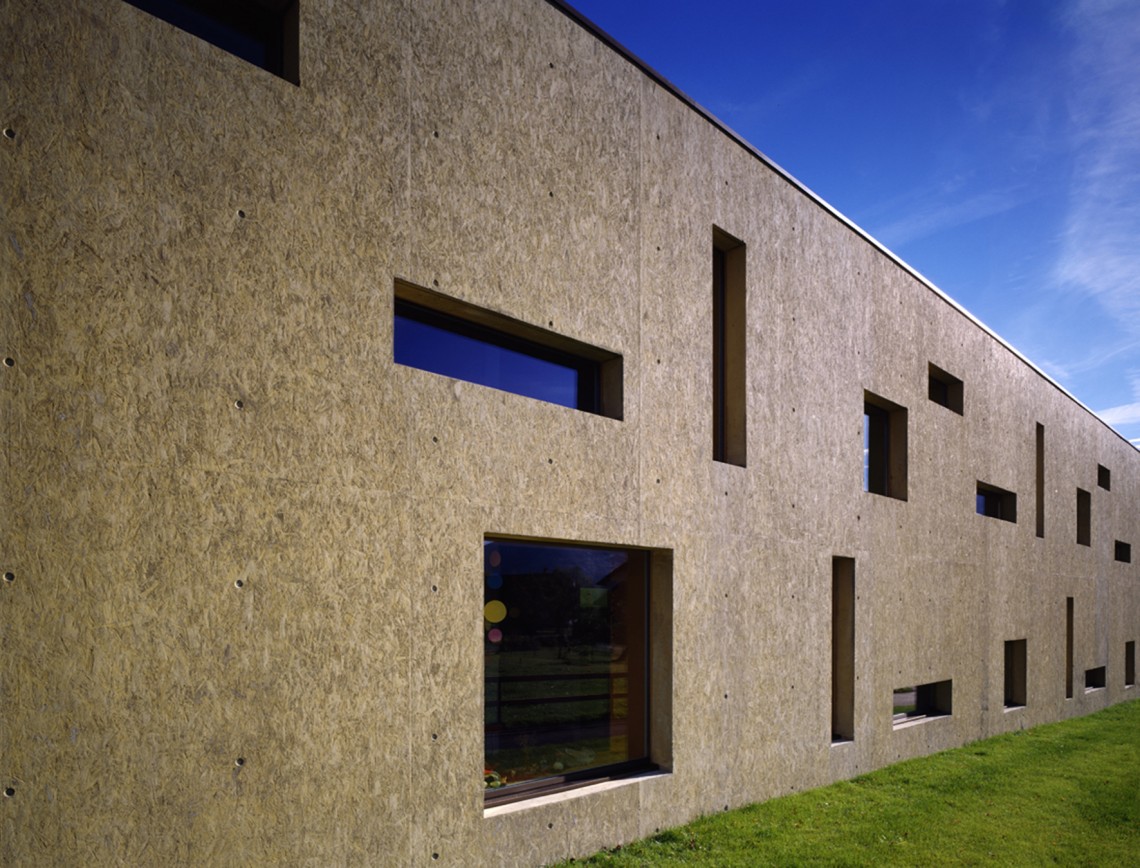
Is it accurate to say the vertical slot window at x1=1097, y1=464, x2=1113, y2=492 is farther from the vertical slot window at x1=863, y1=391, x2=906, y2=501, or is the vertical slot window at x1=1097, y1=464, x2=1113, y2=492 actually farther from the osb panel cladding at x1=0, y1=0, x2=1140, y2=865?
the osb panel cladding at x1=0, y1=0, x2=1140, y2=865

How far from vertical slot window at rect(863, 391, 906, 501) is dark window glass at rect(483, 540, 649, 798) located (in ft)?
17.4

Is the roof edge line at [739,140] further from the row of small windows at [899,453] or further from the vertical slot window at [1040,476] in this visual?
the vertical slot window at [1040,476]

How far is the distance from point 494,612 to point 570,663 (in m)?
0.99

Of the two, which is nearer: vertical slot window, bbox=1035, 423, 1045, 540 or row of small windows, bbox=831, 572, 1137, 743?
row of small windows, bbox=831, 572, 1137, 743

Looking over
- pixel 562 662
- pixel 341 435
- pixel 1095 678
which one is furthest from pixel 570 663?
pixel 1095 678

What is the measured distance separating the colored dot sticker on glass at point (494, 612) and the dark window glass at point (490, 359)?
1.52 metres

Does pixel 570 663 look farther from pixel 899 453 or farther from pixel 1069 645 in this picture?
pixel 1069 645

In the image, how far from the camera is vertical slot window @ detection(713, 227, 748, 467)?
8.18 m

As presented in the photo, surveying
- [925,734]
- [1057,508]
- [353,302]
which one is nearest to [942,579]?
[925,734]

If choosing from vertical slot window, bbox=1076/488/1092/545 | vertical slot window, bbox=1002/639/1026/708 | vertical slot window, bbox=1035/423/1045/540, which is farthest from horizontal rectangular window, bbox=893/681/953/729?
vertical slot window, bbox=1076/488/1092/545

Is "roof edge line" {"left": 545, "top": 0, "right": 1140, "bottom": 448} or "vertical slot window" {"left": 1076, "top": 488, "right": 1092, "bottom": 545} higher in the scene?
"roof edge line" {"left": 545, "top": 0, "right": 1140, "bottom": 448}

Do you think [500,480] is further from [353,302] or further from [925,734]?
[925,734]

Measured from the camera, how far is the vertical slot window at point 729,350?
8180 millimetres

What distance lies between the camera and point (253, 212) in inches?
177
